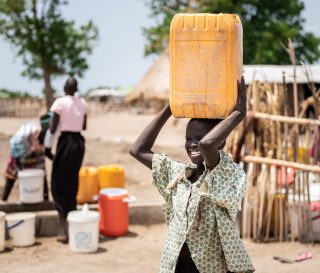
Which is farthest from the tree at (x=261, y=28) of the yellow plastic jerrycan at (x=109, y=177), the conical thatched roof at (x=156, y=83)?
the yellow plastic jerrycan at (x=109, y=177)

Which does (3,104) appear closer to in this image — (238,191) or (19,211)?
(19,211)

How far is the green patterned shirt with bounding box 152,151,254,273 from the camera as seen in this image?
2539 mm

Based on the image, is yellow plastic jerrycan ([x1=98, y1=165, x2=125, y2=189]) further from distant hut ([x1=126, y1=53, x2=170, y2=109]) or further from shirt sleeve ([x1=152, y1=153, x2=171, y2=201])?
distant hut ([x1=126, y1=53, x2=170, y2=109])

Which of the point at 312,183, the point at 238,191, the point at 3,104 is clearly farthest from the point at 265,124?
the point at 3,104

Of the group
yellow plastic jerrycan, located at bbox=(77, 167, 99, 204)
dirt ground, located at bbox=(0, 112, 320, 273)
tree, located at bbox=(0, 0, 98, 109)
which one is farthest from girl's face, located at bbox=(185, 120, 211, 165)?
tree, located at bbox=(0, 0, 98, 109)

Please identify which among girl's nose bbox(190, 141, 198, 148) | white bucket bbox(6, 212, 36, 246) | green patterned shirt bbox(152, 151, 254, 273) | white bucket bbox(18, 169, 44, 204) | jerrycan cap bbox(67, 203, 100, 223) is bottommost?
white bucket bbox(6, 212, 36, 246)

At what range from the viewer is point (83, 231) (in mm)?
5391

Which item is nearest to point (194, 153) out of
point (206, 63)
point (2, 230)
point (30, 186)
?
point (206, 63)

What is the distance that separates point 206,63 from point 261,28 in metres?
23.9

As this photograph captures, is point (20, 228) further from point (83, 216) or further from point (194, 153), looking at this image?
point (194, 153)

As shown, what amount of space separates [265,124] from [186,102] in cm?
331

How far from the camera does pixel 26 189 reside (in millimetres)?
6391

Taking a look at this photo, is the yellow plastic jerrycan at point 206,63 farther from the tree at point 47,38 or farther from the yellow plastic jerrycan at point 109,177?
the tree at point 47,38

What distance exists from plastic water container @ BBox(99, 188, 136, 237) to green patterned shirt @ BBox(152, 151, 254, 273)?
339 centimetres
